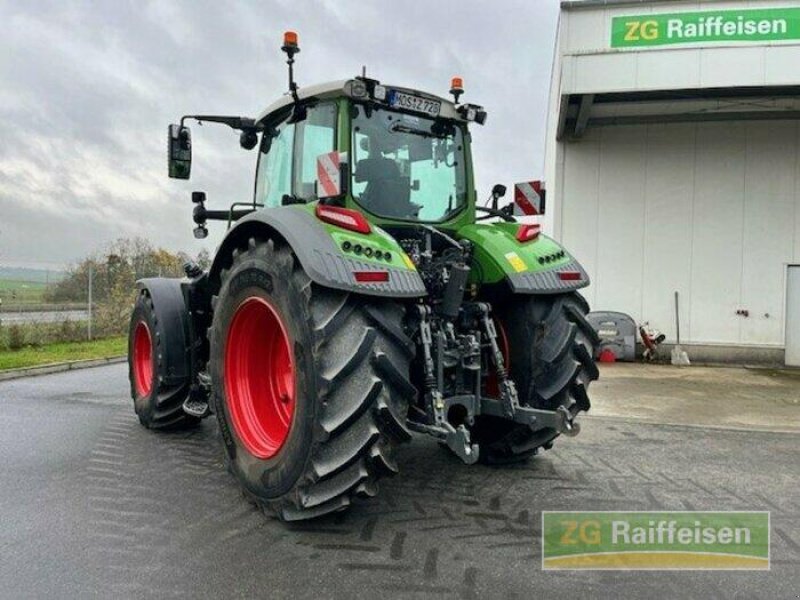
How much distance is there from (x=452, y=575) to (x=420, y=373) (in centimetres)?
116

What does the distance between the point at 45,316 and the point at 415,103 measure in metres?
12.5

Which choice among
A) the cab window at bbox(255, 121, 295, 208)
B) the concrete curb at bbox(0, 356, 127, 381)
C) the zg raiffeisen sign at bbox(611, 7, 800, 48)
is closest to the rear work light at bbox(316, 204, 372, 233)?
the cab window at bbox(255, 121, 295, 208)

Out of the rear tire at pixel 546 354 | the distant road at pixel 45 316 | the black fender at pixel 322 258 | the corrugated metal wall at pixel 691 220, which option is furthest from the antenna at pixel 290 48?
the distant road at pixel 45 316

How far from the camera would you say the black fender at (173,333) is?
206 inches

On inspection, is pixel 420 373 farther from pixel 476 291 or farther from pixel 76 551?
pixel 76 551

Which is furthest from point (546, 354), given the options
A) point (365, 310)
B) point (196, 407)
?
point (196, 407)

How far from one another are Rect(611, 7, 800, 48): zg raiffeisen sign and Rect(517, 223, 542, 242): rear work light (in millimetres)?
7745

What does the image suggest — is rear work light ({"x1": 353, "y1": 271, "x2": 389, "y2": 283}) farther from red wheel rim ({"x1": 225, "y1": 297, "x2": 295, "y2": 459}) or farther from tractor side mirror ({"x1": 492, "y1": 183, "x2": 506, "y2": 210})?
tractor side mirror ({"x1": 492, "y1": 183, "x2": 506, "y2": 210})

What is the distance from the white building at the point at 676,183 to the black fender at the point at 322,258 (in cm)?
806

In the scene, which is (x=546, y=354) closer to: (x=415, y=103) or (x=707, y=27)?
(x=415, y=103)

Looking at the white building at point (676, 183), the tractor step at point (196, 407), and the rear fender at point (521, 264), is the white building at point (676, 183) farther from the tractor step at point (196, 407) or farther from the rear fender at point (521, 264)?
the tractor step at point (196, 407)

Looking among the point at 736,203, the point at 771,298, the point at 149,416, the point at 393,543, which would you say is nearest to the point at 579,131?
the point at 736,203

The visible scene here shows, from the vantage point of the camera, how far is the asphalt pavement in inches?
110

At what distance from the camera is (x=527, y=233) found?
444 cm
